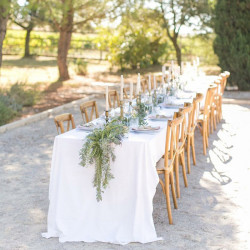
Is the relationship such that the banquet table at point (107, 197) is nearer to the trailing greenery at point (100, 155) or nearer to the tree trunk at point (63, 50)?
the trailing greenery at point (100, 155)

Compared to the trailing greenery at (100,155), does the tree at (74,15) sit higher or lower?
higher

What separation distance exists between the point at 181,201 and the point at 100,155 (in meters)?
1.43

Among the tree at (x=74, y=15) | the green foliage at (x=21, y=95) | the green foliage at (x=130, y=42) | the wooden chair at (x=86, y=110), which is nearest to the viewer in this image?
the wooden chair at (x=86, y=110)

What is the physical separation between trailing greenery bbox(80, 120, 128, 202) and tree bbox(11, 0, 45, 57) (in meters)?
Result: 5.80

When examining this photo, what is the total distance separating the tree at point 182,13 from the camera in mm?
19203

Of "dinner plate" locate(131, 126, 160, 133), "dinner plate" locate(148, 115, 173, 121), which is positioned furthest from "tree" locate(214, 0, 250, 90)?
"dinner plate" locate(131, 126, 160, 133)

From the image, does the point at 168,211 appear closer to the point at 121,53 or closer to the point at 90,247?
the point at 90,247

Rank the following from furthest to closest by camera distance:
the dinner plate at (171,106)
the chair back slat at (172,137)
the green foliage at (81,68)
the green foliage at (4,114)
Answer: the green foliage at (81,68) → the green foliage at (4,114) → the dinner plate at (171,106) → the chair back slat at (172,137)

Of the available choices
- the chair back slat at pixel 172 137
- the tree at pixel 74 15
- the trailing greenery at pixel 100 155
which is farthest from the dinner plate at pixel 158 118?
the tree at pixel 74 15

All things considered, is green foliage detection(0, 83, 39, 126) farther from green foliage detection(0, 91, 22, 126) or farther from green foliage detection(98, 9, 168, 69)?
green foliage detection(98, 9, 168, 69)

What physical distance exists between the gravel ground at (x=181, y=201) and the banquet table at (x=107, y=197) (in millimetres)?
129

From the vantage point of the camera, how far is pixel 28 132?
9078mm

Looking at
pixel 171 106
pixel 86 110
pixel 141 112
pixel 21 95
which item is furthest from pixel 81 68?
pixel 141 112

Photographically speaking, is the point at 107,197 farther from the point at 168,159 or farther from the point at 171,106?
the point at 171,106
